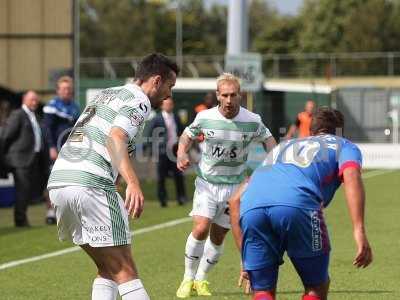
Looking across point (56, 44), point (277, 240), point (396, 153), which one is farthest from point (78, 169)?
point (396, 153)

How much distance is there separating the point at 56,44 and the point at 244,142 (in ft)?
43.5

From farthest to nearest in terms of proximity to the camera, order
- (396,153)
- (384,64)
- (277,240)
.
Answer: (384,64)
(396,153)
(277,240)

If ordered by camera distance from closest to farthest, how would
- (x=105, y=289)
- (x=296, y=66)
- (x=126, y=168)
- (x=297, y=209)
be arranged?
(x=297, y=209) < (x=126, y=168) < (x=105, y=289) < (x=296, y=66)

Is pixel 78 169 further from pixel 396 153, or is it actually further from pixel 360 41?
pixel 360 41

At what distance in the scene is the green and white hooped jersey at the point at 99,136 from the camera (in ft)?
23.6

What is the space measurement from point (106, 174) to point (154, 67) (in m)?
0.79

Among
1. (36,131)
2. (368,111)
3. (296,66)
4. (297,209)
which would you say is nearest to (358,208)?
(297,209)

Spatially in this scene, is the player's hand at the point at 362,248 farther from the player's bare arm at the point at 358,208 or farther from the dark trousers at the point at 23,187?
the dark trousers at the point at 23,187

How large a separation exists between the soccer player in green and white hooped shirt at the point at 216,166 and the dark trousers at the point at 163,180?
9.70 m

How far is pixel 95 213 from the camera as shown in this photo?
24.0 ft

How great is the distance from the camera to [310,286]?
7043 mm

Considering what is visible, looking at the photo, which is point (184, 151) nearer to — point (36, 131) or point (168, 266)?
point (168, 266)

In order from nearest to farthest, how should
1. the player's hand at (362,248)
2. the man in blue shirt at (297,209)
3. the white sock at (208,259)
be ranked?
the player's hand at (362,248)
the man in blue shirt at (297,209)
the white sock at (208,259)

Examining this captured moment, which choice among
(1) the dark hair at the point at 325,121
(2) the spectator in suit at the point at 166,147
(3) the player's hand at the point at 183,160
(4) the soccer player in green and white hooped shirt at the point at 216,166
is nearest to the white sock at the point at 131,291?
(1) the dark hair at the point at 325,121
